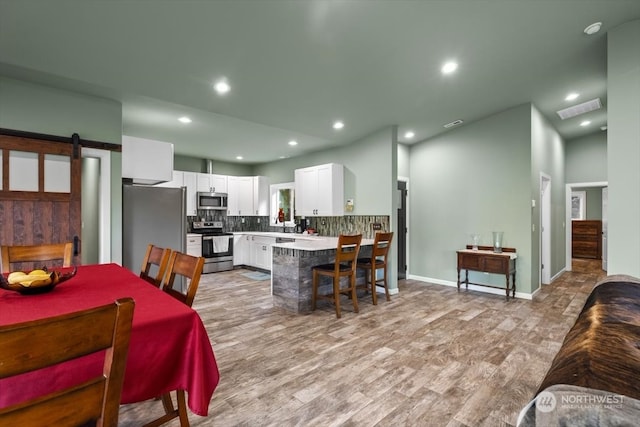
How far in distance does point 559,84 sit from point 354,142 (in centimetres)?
310

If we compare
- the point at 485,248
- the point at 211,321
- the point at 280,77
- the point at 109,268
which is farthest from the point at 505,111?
the point at 109,268

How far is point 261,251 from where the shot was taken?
6625 mm

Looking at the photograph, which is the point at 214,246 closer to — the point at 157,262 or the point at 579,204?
the point at 157,262

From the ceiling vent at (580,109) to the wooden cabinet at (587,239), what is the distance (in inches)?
220

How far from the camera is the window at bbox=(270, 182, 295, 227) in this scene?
280 inches

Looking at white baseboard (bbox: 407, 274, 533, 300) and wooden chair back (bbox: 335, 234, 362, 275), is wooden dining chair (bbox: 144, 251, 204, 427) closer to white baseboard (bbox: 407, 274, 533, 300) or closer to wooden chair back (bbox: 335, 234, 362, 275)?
wooden chair back (bbox: 335, 234, 362, 275)

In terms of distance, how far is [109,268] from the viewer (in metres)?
2.24

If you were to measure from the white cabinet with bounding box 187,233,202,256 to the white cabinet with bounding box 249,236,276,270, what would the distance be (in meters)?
1.09

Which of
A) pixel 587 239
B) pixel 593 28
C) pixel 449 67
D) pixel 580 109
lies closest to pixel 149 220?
pixel 449 67

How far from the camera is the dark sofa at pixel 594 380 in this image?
65 centimetres

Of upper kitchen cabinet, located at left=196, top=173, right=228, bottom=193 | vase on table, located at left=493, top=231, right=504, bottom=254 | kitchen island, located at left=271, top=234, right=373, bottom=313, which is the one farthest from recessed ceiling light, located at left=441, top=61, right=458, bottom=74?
upper kitchen cabinet, located at left=196, top=173, right=228, bottom=193

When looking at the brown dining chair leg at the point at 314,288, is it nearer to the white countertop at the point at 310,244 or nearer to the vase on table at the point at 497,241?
the white countertop at the point at 310,244

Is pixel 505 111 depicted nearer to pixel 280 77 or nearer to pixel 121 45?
pixel 280 77

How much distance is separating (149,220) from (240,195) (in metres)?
3.59
